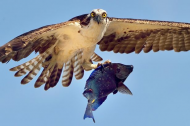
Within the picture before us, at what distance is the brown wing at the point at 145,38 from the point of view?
15383mm

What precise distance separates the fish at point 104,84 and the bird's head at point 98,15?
1.12 m

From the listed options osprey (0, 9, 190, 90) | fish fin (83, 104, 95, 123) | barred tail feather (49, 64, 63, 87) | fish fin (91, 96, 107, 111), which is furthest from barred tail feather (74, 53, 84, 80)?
fish fin (83, 104, 95, 123)

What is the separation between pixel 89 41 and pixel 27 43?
1.86 metres

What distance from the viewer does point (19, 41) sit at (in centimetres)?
1318

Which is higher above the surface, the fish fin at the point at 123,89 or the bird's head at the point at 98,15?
the bird's head at the point at 98,15

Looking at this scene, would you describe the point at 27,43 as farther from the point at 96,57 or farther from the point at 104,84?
the point at 96,57

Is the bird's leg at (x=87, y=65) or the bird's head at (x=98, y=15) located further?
the bird's leg at (x=87, y=65)

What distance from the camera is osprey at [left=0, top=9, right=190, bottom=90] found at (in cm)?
1434

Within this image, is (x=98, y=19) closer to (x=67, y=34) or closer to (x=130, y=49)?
(x=67, y=34)

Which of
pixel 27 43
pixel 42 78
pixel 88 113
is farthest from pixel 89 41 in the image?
pixel 88 113

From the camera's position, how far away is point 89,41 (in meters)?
14.6

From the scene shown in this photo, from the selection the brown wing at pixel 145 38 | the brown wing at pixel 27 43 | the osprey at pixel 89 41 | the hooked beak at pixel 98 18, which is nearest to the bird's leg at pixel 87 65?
the osprey at pixel 89 41

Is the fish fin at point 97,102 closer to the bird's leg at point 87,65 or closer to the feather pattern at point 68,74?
the bird's leg at point 87,65

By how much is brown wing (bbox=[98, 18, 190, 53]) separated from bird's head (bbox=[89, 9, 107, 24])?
104 cm
